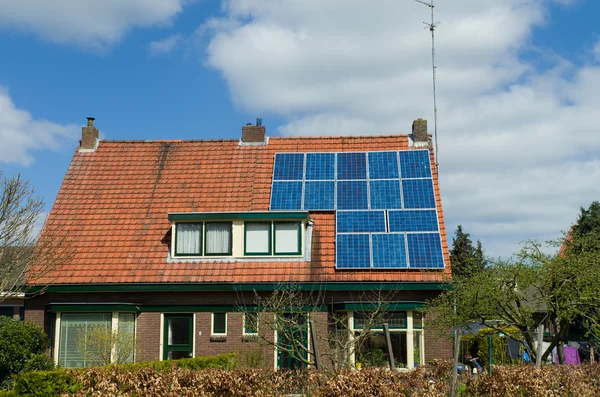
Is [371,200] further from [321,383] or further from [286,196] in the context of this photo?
[321,383]

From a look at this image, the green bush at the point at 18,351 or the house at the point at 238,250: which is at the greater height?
the house at the point at 238,250

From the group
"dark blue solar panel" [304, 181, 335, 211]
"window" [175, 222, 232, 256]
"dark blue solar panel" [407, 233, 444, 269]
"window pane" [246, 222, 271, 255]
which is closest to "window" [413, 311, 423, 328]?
"dark blue solar panel" [407, 233, 444, 269]

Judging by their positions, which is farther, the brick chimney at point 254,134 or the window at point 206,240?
the brick chimney at point 254,134

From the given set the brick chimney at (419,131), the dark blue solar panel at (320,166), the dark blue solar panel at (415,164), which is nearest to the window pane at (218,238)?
the dark blue solar panel at (320,166)

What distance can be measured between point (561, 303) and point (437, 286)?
19.1 ft

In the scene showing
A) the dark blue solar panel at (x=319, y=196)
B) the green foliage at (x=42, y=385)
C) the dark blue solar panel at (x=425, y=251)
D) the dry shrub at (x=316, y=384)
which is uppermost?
the dark blue solar panel at (x=319, y=196)

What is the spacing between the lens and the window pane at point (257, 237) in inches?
885

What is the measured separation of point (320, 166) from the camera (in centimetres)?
2550

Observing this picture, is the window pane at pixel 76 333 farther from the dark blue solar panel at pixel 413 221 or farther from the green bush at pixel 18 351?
the dark blue solar panel at pixel 413 221

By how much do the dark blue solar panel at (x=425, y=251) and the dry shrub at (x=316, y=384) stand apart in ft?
30.5

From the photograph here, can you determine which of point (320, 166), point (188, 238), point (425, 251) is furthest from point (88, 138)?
point (425, 251)

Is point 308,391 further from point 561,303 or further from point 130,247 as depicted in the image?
point 130,247

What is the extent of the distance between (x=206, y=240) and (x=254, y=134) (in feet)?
19.7

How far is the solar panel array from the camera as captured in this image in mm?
21844
